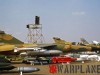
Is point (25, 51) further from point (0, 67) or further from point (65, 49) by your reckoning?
point (0, 67)

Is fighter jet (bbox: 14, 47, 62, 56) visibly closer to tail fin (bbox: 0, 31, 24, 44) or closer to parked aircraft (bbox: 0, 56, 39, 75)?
tail fin (bbox: 0, 31, 24, 44)

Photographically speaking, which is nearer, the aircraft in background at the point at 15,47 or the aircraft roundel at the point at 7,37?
the aircraft in background at the point at 15,47

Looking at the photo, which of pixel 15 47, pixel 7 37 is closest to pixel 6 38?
pixel 7 37

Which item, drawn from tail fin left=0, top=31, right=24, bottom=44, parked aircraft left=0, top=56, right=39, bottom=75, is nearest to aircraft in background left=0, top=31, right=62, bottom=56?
tail fin left=0, top=31, right=24, bottom=44

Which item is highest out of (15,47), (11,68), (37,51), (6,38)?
(6,38)

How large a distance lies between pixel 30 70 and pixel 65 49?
1696 cm

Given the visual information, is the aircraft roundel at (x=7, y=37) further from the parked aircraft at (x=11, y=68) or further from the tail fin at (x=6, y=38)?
the parked aircraft at (x=11, y=68)

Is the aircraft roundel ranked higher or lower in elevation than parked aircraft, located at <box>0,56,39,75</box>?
higher

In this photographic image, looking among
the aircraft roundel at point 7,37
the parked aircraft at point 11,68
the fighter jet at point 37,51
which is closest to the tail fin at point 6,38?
the aircraft roundel at point 7,37

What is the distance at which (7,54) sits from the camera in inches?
1332

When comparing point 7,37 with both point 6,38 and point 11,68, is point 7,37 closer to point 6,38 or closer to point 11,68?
point 6,38

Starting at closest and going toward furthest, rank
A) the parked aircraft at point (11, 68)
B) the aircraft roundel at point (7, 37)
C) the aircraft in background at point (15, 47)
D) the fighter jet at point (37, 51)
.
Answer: the parked aircraft at point (11, 68) < the fighter jet at point (37, 51) < the aircraft in background at point (15, 47) < the aircraft roundel at point (7, 37)

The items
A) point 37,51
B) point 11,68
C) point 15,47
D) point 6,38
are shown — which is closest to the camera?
point 11,68

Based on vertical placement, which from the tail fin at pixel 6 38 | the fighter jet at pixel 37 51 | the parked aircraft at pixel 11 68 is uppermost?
the tail fin at pixel 6 38
